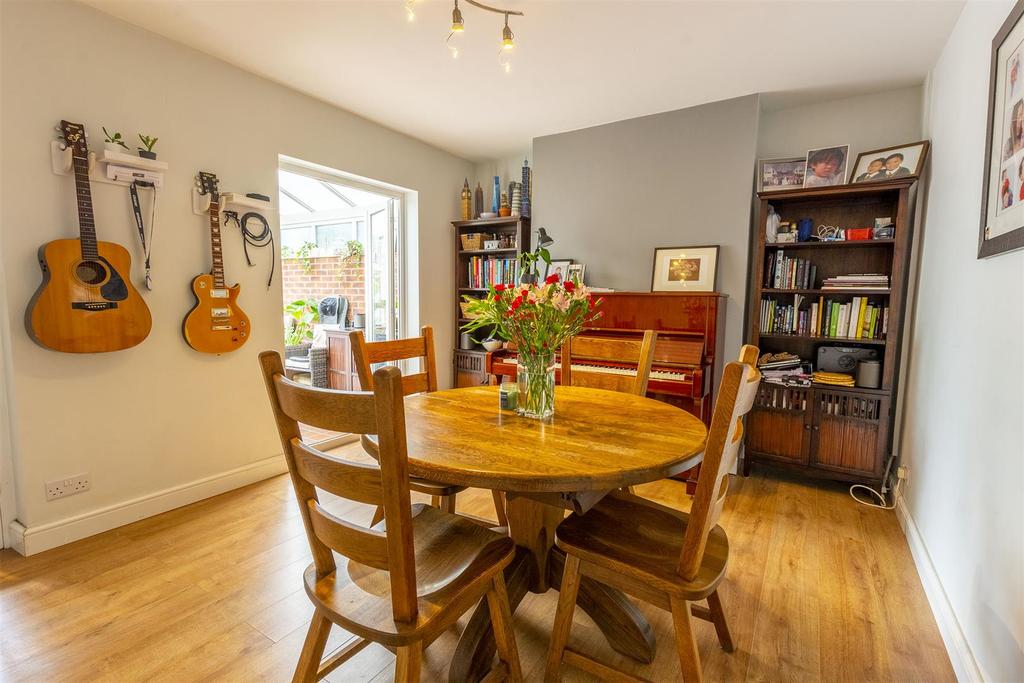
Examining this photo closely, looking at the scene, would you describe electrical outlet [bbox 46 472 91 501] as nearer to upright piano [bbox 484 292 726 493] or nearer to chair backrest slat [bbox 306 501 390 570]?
chair backrest slat [bbox 306 501 390 570]

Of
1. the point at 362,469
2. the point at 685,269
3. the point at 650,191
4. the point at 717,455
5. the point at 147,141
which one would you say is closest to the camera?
the point at 362,469

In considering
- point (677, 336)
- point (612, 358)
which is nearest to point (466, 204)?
point (677, 336)

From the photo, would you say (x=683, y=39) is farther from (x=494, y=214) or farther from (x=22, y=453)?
(x=22, y=453)

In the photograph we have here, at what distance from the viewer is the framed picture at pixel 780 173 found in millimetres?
2979

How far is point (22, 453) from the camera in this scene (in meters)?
2.04

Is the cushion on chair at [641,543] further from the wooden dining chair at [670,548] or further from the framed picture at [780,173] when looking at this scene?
the framed picture at [780,173]

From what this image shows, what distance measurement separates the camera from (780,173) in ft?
9.92

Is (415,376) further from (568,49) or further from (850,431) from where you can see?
(850,431)

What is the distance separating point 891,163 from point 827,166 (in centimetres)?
32

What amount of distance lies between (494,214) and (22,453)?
3218mm

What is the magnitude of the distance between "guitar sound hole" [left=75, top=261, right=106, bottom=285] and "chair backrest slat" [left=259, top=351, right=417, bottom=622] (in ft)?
5.79

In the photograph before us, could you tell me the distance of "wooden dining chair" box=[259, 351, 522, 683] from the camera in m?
0.86

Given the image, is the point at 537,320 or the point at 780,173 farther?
the point at 780,173

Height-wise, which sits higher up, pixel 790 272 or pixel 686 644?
pixel 790 272
